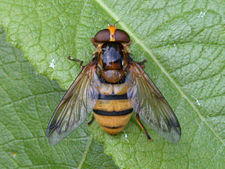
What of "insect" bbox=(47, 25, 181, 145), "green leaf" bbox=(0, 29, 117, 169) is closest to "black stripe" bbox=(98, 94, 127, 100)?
"insect" bbox=(47, 25, 181, 145)

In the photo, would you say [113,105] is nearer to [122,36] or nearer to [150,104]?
[150,104]

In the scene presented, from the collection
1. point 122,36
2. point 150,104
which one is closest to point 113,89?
point 150,104

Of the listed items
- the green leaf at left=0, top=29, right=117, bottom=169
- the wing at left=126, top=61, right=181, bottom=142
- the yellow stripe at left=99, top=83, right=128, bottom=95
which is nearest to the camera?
the wing at left=126, top=61, right=181, bottom=142

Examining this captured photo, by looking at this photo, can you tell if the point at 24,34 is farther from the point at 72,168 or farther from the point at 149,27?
the point at 72,168

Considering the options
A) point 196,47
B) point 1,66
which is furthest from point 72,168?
point 196,47

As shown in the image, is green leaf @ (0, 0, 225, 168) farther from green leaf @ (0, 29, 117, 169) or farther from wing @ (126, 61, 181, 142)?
green leaf @ (0, 29, 117, 169)

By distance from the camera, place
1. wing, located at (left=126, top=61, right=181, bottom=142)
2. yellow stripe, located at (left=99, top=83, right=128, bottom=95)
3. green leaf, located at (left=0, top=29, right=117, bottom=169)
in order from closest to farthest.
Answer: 1. wing, located at (left=126, top=61, right=181, bottom=142)
2. yellow stripe, located at (left=99, top=83, right=128, bottom=95)
3. green leaf, located at (left=0, top=29, right=117, bottom=169)
